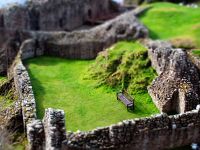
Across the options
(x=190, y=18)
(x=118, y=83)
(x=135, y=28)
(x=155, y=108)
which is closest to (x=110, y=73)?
(x=118, y=83)

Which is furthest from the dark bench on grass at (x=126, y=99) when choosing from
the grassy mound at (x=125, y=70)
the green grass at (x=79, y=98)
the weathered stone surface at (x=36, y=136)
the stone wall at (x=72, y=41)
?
the stone wall at (x=72, y=41)

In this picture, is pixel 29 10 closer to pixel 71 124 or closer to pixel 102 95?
pixel 102 95

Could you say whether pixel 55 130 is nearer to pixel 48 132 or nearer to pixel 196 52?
pixel 48 132

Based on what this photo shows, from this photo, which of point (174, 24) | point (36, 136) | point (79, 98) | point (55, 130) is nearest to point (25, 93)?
point (79, 98)

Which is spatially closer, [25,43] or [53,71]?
[53,71]

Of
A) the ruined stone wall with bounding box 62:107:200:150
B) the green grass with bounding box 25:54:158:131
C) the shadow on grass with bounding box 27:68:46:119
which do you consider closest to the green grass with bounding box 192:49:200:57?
the green grass with bounding box 25:54:158:131

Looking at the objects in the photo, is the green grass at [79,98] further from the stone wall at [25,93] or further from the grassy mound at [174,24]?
the grassy mound at [174,24]

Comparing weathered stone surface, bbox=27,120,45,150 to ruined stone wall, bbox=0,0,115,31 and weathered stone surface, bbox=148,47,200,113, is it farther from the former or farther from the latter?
ruined stone wall, bbox=0,0,115,31
